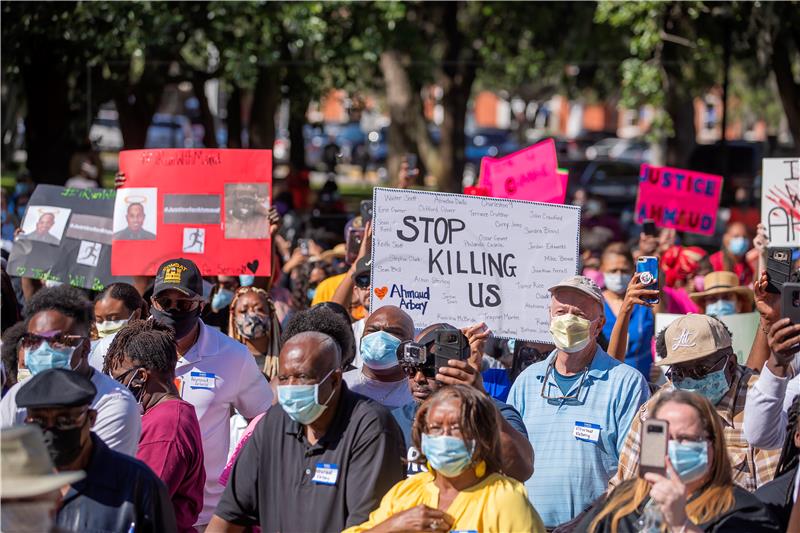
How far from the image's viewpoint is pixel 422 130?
74.0 feet

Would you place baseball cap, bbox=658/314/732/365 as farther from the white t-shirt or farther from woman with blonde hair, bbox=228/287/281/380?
woman with blonde hair, bbox=228/287/281/380

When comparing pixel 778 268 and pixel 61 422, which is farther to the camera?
pixel 778 268

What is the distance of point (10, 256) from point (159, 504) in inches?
218

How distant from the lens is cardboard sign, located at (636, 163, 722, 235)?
1070cm

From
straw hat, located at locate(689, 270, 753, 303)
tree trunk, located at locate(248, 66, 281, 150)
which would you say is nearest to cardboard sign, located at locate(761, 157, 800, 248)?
straw hat, located at locate(689, 270, 753, 303)

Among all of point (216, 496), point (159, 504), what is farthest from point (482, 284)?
point (159, 504)

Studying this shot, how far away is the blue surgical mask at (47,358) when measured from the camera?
516cm

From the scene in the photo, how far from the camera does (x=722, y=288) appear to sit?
8.35 metres

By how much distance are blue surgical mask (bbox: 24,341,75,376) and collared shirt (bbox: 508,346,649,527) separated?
2041mm

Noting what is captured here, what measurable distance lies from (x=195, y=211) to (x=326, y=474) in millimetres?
4571

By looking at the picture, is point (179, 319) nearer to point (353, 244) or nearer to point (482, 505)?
point (353, 244)

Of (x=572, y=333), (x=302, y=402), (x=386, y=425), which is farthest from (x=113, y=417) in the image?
(x=572, y=333)

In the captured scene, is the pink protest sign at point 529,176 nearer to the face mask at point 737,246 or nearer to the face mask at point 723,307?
the face mask at point 723,307

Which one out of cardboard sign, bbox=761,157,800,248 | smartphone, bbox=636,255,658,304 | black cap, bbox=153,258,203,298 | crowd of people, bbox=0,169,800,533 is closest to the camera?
crowd of people, bbox=0,169,800,533
